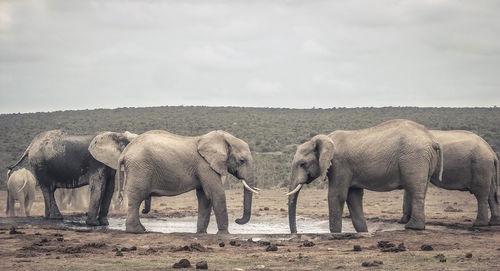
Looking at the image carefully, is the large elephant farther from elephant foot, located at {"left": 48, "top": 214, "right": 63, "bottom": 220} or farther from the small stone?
elephant foot, located at {"left": 48, "top": 214, "right": 63, "bottom": 220}

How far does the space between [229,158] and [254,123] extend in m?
56.2

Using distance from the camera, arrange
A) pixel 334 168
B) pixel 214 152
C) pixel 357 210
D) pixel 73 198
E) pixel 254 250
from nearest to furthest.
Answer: pixel 254 250
pixel 334 168
pixel 214 152
pixel 357 210
pixel 73 198

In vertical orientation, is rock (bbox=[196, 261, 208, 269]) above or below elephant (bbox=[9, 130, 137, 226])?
below

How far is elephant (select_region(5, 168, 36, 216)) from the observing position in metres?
26.2

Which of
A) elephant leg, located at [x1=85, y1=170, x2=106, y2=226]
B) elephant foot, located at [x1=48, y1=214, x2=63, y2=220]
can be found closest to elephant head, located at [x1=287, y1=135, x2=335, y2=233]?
elephant leg, located at [x1=85, y1=170, x2=106, y2=226]

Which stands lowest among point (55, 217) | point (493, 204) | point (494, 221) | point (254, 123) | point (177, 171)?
point (55, 217)

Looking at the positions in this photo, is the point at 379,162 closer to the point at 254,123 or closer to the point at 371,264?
the point at 371,264

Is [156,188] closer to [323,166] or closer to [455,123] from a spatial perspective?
[323,166]

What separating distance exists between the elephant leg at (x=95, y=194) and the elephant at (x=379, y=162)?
5898mm

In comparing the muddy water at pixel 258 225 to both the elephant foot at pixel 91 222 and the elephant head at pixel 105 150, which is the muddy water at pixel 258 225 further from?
the elephant head at pixel 105 150

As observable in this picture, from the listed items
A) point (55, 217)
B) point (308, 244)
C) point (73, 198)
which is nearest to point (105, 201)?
point (55, 217)

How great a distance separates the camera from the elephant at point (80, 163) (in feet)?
65.3

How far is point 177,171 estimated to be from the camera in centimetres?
1775

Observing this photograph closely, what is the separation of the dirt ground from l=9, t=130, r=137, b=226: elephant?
5.15 ft
